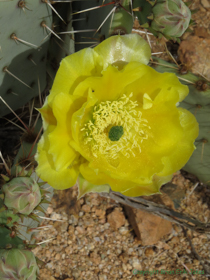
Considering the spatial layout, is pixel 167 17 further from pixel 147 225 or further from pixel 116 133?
pixel 147 225

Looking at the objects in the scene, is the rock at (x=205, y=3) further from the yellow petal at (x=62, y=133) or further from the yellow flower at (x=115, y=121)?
the yellow petal at (x=62, y=133)

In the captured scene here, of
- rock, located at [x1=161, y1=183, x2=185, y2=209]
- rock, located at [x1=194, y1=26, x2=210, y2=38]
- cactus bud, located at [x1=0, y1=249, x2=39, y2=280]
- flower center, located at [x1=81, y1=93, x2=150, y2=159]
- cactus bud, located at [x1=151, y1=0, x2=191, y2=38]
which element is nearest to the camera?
cactus bud, located at [x1=0, y1=249, x2=39, y2=280]

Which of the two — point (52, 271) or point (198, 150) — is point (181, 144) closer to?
A: point (198, 150)

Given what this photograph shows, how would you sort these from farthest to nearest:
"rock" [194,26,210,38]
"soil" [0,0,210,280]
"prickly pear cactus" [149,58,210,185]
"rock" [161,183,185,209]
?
"rock" [194,26,210,38]
"rock" [161,183,185,209]
"soil" [0,0,210,280]
"prickly pear cactus" [149,58,210,185]

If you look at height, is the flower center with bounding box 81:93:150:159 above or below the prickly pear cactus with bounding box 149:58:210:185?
above

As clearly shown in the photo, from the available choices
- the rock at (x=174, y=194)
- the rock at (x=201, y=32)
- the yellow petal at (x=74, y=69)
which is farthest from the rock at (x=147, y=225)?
the rock at (x=201, y=32)

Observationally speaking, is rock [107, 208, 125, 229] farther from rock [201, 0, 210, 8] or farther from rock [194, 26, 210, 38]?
rock [201, 0, 210, 8]

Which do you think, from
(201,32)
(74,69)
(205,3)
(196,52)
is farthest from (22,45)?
(205,3)

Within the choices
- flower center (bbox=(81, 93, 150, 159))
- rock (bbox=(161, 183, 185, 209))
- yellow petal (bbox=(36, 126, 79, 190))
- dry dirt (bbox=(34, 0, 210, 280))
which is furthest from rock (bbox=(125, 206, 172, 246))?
yellow petal (bbox=(36, 126, 79, 190))

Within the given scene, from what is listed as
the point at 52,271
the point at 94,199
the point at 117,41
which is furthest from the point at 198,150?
the point at 52,271
